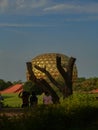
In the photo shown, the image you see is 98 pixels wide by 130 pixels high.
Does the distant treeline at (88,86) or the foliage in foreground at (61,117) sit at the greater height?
the distant treeline at (88,86)

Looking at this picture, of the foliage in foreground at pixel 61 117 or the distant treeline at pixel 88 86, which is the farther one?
the distant treeline at pixel 88 86

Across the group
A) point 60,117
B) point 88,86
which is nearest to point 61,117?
point 60,117

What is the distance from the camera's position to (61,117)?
513 inches

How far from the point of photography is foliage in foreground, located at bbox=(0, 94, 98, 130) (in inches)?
438

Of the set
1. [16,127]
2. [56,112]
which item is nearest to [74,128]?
[56,112]

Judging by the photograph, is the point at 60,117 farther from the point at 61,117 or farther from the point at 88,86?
the point at 88,86

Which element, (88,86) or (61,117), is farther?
(88,86)

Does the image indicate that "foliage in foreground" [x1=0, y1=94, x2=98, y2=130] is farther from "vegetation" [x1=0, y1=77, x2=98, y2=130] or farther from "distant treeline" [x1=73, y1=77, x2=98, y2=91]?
"distant treeline" [x1=73, y1=77, x2=98, y2=91]

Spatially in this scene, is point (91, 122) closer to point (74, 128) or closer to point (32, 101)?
point (74, 128)

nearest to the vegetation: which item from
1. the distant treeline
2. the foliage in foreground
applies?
the foliage in foreground

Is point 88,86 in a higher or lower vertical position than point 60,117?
higher

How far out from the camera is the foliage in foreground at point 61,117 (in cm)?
1113

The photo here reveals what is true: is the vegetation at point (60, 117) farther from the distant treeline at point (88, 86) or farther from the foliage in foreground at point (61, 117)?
the distant treeline at point (88, 86)

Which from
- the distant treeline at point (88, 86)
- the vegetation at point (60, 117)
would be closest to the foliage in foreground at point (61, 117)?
the vegetation at point (60, 117)
